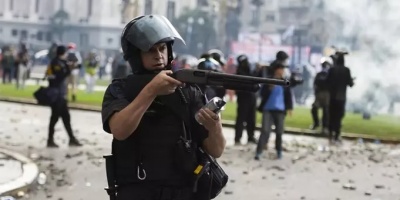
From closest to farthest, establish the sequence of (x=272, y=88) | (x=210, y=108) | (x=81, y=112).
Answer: (x=210, y=108) → (x=272, y=88) → (x=81, y=112)

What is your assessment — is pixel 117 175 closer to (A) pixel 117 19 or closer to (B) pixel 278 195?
(B) pixel 278 195

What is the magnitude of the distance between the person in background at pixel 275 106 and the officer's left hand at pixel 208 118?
23.9 ft

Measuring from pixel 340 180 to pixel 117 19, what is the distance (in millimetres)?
48481

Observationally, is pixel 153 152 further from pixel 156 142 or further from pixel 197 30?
pixel 197 30

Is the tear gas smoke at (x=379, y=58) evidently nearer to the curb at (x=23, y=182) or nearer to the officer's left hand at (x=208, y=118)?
the curb at (x=23, y=182)

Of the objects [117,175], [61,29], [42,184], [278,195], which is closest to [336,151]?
[278,195]

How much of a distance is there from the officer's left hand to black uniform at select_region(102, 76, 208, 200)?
0.45 feet

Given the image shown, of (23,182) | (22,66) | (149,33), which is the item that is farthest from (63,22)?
(149,33)

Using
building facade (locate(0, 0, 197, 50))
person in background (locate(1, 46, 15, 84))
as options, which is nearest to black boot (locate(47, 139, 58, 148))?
person in background (locate(1, 46, 15, 84))

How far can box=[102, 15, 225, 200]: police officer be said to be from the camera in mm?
3004

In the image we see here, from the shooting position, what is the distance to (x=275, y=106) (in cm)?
1021

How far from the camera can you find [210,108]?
2.89 metres

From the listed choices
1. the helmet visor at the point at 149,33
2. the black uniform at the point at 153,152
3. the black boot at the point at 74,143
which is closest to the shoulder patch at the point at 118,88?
the black uniform at the point at 153,152

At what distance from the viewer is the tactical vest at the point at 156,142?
3010mm
